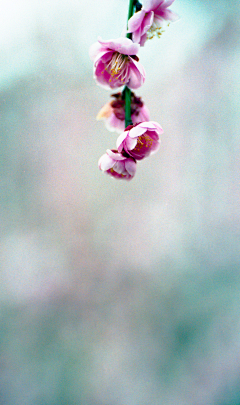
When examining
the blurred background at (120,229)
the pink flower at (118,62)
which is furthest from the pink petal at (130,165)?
the blurred background at (120,229)

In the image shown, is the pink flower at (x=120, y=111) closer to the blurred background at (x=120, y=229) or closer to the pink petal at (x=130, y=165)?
the pink petal at (x=130, y=165)

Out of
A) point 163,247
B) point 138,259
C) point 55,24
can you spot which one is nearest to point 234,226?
point 163,247

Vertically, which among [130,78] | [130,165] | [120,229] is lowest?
[130,165]

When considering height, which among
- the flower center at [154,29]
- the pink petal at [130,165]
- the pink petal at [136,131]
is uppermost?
the flower center at [154,29]

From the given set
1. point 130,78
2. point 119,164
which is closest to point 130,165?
point 119,164

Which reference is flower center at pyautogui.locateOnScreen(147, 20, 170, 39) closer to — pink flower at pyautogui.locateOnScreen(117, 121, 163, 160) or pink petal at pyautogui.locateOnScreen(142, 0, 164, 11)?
pink petal at pyautogui.locateOnScreen(142, 0, 164, 11)

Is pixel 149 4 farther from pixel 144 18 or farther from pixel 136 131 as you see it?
pixel 136 131

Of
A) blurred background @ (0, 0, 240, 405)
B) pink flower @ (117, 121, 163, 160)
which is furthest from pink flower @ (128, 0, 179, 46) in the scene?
blurred background @ (0, 0, 240, 405)
